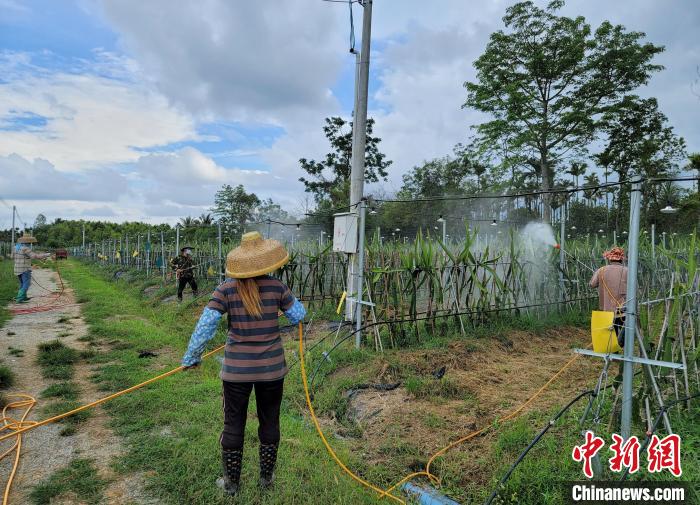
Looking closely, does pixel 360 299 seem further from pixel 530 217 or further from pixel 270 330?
pixel 530 217

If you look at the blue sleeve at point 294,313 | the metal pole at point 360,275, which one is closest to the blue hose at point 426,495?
the blue sleeve at point 294,313

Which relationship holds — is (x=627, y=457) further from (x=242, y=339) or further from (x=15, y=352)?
(x=15, y=352)

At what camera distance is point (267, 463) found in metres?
2.68

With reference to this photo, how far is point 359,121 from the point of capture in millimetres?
6215

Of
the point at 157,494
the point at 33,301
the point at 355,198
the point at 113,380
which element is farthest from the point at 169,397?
the point at 33,301

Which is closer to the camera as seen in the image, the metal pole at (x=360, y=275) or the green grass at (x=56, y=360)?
the green grass at (x=56, y=360)

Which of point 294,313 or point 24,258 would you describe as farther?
point 24,258

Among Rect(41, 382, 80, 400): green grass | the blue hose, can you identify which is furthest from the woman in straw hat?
Rect(41, 382, 80, 400): green grass

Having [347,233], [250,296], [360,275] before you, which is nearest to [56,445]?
[250,296]

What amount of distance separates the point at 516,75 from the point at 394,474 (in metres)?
21.9

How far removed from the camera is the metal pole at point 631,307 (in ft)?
8.31

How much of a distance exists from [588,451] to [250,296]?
82.0 inches

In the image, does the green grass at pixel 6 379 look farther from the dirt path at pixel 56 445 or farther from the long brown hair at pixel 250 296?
the long brown hair at pixel 250 296

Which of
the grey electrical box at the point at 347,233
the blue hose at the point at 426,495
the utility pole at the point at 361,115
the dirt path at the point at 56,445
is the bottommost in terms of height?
the dirt path at the point at 56,445
